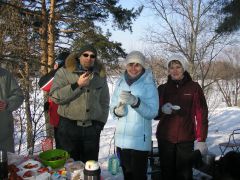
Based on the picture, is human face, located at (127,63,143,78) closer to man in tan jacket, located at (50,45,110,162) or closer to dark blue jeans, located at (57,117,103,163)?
man in tan jacket, located at (50,45,110,162)

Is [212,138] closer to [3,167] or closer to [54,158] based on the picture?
[54,158]

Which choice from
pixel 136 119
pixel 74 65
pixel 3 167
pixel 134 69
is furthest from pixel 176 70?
pixel 3 167

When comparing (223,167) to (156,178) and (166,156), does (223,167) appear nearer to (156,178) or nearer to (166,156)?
(166,156)

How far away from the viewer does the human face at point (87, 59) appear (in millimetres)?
3321

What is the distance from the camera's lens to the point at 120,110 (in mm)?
3035

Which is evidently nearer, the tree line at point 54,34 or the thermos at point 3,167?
the thermos at point 3,167

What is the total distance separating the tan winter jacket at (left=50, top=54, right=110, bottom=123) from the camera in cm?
319

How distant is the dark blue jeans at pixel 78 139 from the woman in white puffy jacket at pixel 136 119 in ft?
0.97

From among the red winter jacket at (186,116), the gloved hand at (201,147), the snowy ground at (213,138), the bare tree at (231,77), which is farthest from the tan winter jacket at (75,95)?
the bare tree at (231,77)

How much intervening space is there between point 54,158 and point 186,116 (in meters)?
1.50

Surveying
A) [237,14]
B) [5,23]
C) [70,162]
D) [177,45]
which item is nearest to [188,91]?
[70,162]

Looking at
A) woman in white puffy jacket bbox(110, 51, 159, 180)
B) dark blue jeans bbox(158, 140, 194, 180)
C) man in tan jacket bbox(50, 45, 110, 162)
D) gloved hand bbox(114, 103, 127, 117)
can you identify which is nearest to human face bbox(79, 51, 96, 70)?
man in tan jacket bbox(50, 45, 110, 162)

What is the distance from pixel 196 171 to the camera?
4.64 meters

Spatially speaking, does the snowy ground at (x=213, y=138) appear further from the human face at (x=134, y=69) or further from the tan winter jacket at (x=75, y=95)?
the human face at (x=134, y=69)
